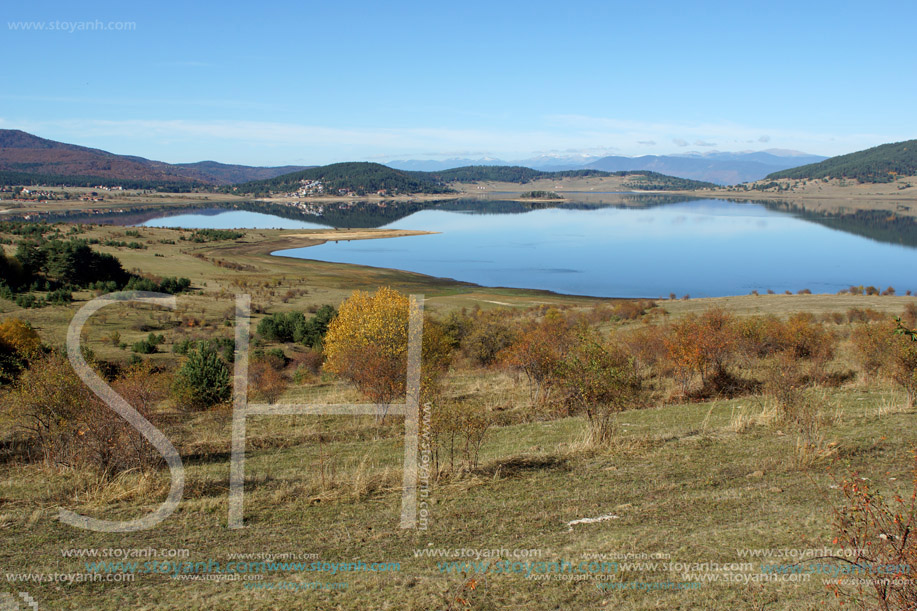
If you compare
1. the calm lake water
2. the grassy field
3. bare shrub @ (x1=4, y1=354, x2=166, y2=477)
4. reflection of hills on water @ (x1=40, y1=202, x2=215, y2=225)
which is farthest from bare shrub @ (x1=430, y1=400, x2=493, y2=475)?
reflection of hills on water @ (x1=40, y1=202, x2=215, y2=225)

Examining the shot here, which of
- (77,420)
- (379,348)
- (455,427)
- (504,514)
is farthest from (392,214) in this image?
(504,514)

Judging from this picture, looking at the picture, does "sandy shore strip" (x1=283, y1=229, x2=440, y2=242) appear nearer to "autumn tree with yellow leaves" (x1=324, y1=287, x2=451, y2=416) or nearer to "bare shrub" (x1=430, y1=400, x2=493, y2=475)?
"autumn tree with yellow leaves" (x1=324, y1=287, x2=451, y2=416)

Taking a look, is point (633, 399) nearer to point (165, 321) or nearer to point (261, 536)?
point (261, 536)

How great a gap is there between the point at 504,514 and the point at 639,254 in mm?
81363

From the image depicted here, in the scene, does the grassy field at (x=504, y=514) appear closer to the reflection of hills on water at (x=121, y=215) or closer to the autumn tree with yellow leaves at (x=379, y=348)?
the autumn tree with yellow leaves at (x=379, y=348)

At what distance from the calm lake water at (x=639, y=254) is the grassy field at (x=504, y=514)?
46816mm

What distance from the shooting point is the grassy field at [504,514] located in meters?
5.95

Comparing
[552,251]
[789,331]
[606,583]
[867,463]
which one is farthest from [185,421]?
[552,251]

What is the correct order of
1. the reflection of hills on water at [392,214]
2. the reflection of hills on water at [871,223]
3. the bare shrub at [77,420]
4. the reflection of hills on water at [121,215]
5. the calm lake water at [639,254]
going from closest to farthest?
the bare shrub at [77,420], the calm lake water at [639,254], the reflection of hills on water at [871,223], the reflection of hills on water at [392,214], the reflection of hills on water at [121,215]

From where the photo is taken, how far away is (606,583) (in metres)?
5.99

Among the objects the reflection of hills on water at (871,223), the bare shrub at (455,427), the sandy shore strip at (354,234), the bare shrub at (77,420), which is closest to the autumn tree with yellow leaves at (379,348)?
the bare shrub at (455,427)

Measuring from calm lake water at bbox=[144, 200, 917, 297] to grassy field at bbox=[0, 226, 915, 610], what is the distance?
46.8 m

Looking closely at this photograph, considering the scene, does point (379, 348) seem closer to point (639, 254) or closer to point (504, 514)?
point (504, 514)

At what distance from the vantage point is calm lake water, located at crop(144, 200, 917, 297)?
63.4m
